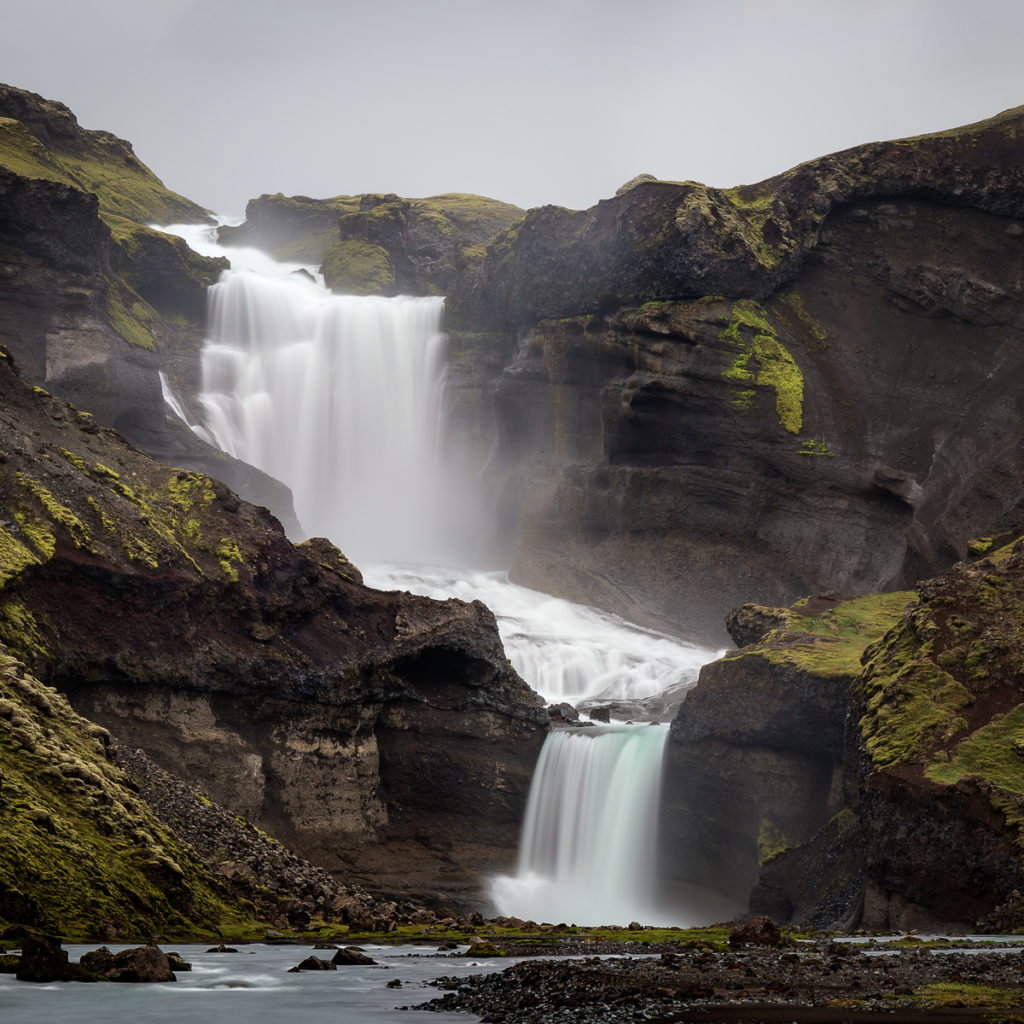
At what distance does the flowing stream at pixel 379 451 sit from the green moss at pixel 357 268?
2.93 m

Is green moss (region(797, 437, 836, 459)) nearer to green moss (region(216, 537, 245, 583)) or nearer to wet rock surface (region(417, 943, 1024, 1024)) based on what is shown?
green moss (region(216, 537, 245, 583))

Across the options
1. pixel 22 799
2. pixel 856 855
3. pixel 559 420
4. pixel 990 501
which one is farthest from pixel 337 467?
pixel 22 799

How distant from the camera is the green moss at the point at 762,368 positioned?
82125 millimetres

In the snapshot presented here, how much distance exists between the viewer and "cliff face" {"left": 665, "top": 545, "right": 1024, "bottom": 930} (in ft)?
107

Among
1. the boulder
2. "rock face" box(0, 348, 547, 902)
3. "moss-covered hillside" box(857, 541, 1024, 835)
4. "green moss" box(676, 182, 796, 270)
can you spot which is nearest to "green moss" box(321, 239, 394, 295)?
"green moss" box(676, 182, 796, 270)

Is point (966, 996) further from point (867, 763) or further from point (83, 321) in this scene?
point (83, 321)

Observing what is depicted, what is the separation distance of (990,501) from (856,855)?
34.6 metres

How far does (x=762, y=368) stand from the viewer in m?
83.1

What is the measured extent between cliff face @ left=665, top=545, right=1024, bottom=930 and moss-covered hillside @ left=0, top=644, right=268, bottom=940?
18943 millimetres

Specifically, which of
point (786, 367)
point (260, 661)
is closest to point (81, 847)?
point (260, 661)

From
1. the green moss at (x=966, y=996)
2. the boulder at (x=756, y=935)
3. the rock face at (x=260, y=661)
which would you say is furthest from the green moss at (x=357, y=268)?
the green moss at (x=966, y=996)

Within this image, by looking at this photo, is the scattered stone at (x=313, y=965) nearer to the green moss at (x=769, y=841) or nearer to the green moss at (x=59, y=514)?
the green moss at (x=59, y=514)

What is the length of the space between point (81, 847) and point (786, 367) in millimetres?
68713

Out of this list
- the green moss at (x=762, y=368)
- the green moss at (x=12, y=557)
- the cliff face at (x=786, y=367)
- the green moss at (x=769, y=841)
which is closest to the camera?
the green moss at (x=12, y=557)
